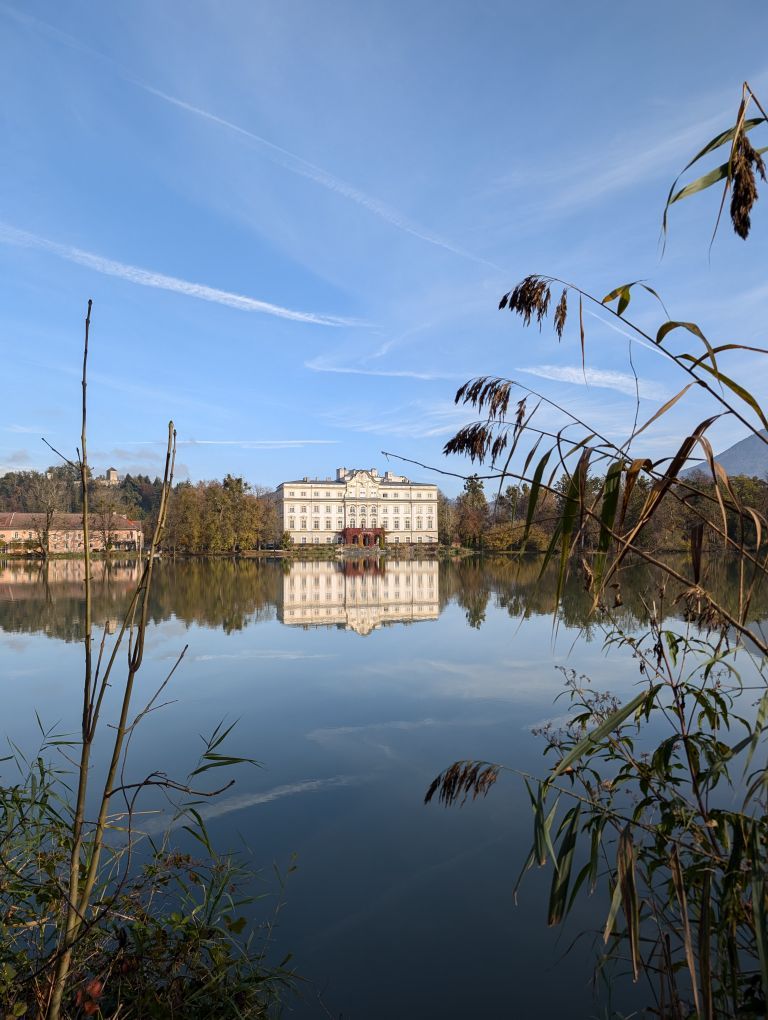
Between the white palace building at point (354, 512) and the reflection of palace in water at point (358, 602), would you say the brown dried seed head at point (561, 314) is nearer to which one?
the reflection of palace in water at point (358, 602)

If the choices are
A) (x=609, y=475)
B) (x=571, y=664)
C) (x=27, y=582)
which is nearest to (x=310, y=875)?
(x=609, y=475)

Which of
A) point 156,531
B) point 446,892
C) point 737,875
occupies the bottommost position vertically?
point 446,892

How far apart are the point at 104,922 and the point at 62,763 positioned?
2.06 metres

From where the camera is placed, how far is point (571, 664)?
22.2 feet

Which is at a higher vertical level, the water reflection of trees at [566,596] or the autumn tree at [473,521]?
the autumn tree at [473,521]

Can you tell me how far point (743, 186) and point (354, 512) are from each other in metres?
56.5

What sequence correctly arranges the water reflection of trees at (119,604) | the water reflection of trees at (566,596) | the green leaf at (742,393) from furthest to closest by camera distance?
the water reflection of trees at (119,604) < the water reflection of trees at (566,596) < the green leaf at (742,393)

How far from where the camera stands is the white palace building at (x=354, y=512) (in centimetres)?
5678

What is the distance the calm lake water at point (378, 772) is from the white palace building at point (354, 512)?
152ft

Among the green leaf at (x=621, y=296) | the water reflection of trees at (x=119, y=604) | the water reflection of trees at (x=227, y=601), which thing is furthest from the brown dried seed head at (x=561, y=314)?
the water reflection of trees at (x=119, y=604)

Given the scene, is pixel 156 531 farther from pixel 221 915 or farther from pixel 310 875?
pixel 310 875

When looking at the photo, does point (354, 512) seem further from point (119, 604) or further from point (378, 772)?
point (378, 772)

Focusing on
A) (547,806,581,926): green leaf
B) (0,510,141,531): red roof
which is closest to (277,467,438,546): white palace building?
(0,510,141,531): red roof

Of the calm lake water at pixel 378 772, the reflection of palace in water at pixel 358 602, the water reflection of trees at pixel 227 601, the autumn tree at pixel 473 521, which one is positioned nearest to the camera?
the calm lake water at pixel 378 772
